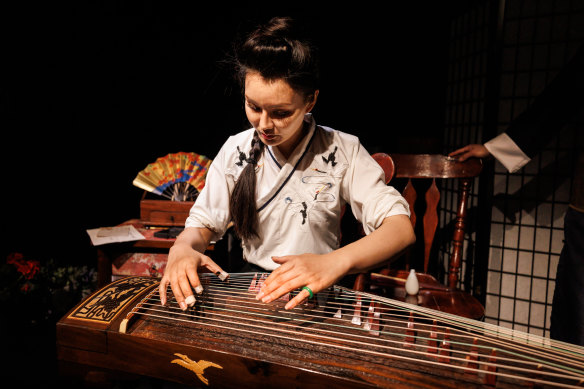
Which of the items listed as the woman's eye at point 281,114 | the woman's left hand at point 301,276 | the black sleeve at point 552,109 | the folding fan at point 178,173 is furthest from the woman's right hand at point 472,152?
the folding fan at point 178,173

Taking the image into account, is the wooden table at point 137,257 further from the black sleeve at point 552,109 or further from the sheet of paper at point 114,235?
the black sleeve at point 552,109

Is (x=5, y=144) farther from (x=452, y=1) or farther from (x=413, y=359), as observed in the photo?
(x=452, y=1)

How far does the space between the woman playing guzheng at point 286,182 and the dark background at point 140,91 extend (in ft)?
5.31

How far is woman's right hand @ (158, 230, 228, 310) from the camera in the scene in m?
1.23

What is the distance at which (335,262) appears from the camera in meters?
1.26

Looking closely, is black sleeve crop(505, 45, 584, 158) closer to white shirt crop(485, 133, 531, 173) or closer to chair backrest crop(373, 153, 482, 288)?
white shirt crop(485, 133, 531, 173)

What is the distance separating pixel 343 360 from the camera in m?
0.99

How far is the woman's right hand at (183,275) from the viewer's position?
1.23 meters

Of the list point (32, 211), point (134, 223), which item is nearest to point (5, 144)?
point (32, 211)

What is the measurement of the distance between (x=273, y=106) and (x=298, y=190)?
495mm

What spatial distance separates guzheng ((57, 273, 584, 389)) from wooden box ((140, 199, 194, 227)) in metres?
1.44

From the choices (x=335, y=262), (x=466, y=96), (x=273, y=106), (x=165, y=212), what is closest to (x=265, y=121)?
(x=273, y=106)

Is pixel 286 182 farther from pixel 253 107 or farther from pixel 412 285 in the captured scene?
pixel 412 285

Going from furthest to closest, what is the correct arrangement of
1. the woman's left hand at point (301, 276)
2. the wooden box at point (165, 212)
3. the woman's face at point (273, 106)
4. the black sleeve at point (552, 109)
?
A: the wooden box at point (165, 212)
the black sleeve at point (552, 109)
the woman's face at point (273, 106)
the woman's left hand at point (301, 276)
